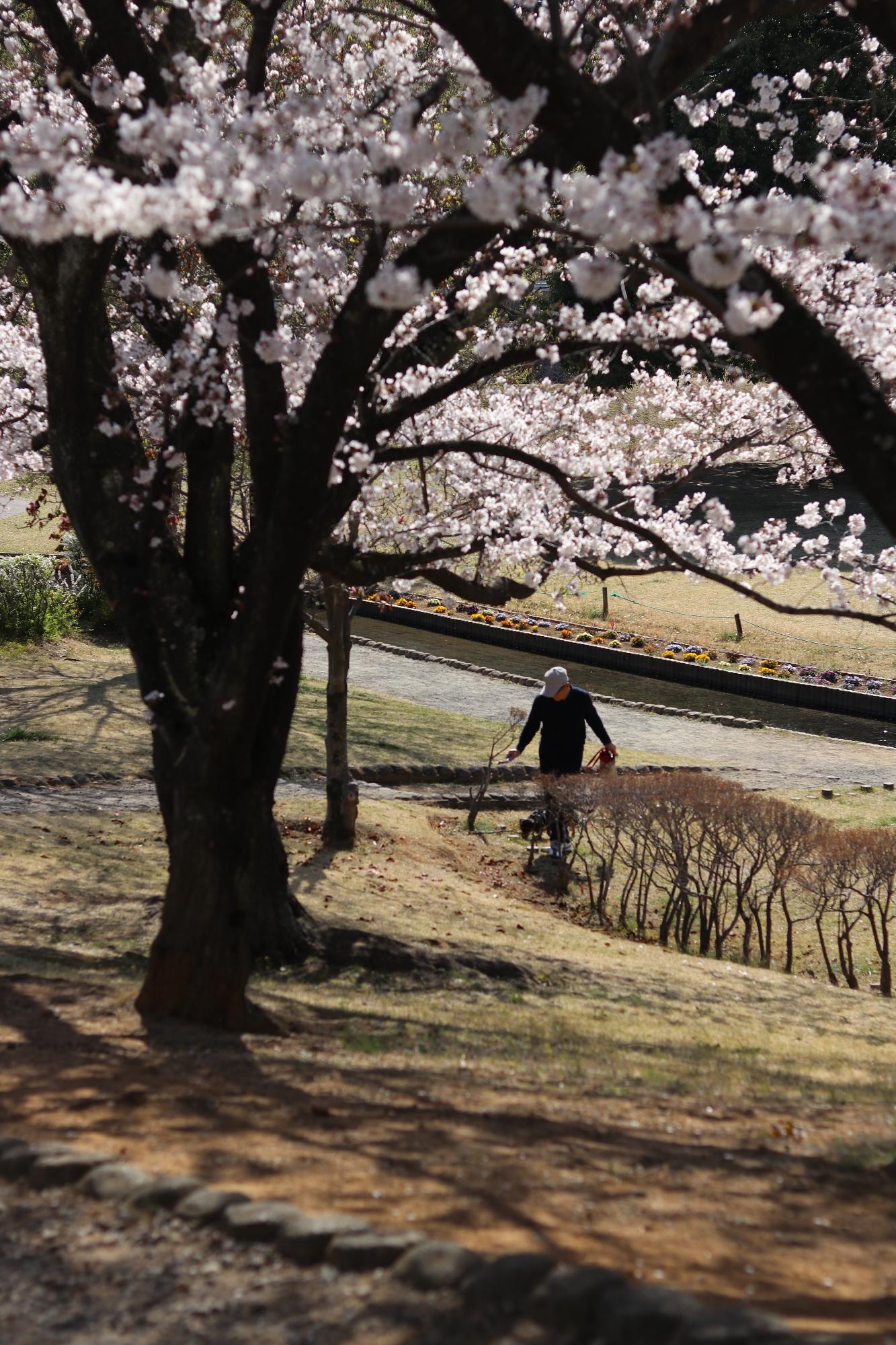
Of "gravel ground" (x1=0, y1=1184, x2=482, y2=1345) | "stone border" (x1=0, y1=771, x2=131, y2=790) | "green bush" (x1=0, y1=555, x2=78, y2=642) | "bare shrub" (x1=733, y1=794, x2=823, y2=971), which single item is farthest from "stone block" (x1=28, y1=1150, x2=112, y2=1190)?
"green bush" (x1=0, y1=555, x2=78, y2=642)

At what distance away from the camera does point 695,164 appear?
8.98 metres

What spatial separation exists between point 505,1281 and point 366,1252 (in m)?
0.41

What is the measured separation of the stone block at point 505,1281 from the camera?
10.3 feet

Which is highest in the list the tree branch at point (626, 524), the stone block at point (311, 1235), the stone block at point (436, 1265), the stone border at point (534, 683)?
the tree branch at point (626, 524)

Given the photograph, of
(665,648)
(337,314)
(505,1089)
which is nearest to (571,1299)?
(505,1089)

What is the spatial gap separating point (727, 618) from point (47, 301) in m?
20.6

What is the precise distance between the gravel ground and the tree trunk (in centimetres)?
723

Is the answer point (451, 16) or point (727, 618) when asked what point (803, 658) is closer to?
point (727, 618)

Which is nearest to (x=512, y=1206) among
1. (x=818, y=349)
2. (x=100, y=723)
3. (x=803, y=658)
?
(x=818, y=349)

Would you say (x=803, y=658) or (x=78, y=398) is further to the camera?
(x=803, y=658)

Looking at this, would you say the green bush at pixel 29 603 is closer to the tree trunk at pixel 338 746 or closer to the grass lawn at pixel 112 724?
→ the grass lawn at pixel 112 724

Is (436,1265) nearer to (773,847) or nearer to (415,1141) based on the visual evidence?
(415,1141)

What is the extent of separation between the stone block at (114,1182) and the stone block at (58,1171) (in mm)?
27

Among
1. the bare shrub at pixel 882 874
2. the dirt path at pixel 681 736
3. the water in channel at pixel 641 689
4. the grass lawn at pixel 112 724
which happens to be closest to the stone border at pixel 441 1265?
the bare shrub at pixel 882 874
